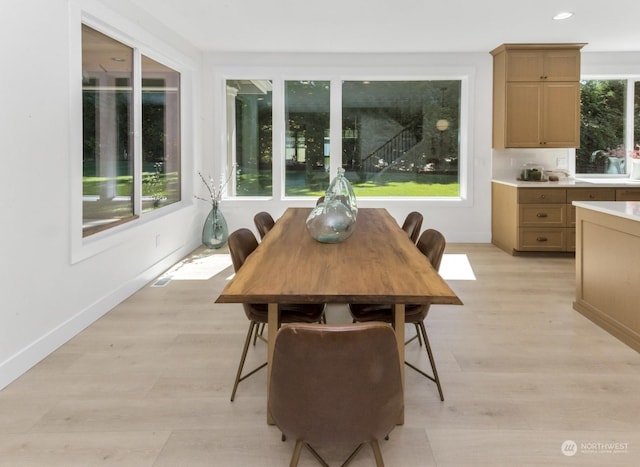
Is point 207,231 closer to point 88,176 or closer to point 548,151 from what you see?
point 88,176

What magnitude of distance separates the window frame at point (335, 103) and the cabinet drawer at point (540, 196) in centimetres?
110

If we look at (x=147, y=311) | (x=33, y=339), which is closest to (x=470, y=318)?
(x=147, y=311)

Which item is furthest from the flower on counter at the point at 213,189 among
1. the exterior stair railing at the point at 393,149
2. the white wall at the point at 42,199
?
the white wall at the point at 42,199

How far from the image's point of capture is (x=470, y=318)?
3.92 m

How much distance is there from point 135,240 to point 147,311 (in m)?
0.90

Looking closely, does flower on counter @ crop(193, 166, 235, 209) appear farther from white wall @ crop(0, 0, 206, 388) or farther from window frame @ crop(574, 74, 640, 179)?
window frame @ crop(574, 74, 640, 179)

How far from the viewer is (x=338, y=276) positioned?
216 cm

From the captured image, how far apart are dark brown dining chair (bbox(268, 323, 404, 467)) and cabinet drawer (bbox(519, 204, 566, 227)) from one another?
4.99 m

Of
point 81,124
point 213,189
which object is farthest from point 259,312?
point 213,189

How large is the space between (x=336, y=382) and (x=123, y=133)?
3.87m

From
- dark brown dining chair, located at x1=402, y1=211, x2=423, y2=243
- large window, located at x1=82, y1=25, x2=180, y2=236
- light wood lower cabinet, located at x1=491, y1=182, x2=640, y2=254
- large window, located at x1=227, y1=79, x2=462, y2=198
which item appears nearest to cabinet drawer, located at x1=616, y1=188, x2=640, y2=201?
light wood lower cabinet, located at x1=491, y1=182, x2=640, y2=254

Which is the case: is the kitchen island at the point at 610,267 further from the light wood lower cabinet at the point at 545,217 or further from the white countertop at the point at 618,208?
the light wood lower cabinet at the point at 545,217

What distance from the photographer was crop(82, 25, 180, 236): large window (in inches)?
158

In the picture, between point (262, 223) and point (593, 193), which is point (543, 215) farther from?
point (262, 223)
